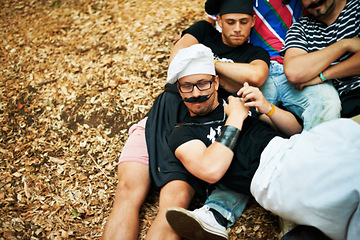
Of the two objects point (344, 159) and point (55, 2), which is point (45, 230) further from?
point (55, 2)

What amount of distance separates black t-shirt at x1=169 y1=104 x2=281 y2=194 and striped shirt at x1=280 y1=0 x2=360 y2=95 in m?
0.94

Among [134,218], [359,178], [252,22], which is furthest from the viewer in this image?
[252,22]

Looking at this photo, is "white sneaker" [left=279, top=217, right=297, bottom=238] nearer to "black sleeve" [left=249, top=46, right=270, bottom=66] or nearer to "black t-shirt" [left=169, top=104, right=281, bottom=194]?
"black t-shirt" [left=169, top=104, right=281, bottom=194]

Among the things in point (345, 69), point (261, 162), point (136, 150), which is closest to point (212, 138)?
point (261, 162)

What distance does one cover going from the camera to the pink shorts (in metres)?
2.85

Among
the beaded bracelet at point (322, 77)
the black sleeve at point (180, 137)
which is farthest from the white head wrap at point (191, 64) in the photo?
the beaded bracelet at point (322, 77)

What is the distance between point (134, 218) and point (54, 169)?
146 cm

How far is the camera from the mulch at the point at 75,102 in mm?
2980

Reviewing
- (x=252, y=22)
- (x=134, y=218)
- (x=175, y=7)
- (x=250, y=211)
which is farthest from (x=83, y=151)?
(x=175, y=7)

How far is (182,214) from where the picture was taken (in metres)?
2.11

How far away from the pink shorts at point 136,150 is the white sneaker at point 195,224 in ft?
2.60

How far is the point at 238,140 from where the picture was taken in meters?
2.35

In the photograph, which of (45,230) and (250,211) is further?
(45,230)

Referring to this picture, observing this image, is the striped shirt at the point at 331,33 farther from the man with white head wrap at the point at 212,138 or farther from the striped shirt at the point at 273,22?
the man with white head wrap at the point at 212,138
